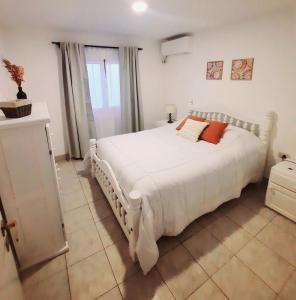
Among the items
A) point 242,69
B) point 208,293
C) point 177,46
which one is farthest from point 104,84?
point 208,293

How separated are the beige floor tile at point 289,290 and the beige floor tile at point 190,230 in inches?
31.3

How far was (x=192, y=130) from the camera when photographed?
2832mm

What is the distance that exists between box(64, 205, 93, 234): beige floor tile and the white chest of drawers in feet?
1.14

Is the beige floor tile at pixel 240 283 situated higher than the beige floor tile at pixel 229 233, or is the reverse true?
the beige floor tile at pixel 229 233

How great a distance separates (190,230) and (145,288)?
2.47 ft

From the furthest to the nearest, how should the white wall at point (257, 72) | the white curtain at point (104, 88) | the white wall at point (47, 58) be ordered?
the white curtain at point (104, 88) → the white wall at point (47, 58) → the white wall at point (257, 72)

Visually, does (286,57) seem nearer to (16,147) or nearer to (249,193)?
(249,193)

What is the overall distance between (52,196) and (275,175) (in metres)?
2.35

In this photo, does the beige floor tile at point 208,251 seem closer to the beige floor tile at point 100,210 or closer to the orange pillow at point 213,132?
the beige floor tile at point 100,210

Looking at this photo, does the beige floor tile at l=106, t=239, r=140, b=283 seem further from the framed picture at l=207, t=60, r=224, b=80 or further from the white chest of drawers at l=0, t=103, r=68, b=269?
the framed picture at l=207, t=60, r=224, b=80

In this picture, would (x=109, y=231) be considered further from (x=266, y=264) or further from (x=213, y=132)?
(x=213, y=132)

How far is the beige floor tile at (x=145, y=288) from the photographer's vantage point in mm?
1457

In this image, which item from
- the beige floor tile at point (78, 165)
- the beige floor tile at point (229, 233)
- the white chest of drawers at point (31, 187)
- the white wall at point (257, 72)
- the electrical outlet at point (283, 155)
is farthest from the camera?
the beige floor tile at point (78, 165)

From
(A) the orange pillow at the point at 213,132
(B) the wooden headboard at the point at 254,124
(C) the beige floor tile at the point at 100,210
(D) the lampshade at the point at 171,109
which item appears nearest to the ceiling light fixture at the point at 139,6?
(A) the orange pillow at the point at 213,132
